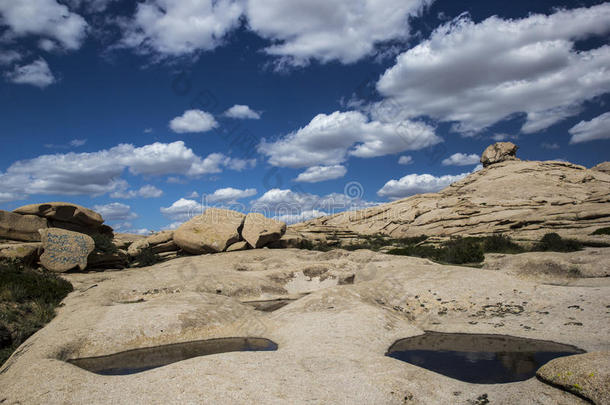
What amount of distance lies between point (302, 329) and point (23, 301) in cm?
1168

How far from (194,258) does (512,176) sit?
71086 millimetres

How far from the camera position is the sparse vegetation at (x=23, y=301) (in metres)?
11.4

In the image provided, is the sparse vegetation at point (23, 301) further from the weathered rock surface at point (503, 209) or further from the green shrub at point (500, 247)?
the weathered rock surface at point (503, 209)

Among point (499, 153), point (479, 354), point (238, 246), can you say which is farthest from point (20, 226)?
point (499, 153)

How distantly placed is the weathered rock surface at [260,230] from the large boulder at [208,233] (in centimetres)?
88

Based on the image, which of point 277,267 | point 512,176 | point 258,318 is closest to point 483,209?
point 512,176

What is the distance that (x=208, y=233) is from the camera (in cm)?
2870

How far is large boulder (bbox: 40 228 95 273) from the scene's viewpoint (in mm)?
20750

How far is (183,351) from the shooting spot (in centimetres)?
1038

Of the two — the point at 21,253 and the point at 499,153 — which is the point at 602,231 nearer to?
the point at 21,253

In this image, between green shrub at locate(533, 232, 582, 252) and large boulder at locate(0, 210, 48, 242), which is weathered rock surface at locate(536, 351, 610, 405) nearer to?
green shrub at locate(533, 232, 582, 252)

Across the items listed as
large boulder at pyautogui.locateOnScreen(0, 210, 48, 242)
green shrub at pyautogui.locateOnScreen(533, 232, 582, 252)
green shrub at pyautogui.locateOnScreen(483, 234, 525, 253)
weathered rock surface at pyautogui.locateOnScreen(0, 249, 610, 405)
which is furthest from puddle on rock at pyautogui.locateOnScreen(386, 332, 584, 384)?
large boulder at pyautogui.locateOnScreen(0, 210, 48, 242)

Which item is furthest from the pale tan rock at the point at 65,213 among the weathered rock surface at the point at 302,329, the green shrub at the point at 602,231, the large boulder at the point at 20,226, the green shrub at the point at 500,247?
the green shrub at the point at 602,231

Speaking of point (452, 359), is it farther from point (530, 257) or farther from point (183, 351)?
point (530, 257)
